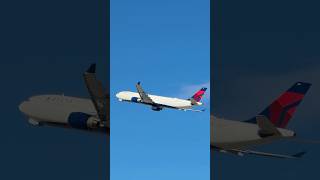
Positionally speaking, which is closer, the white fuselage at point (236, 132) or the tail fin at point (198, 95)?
the white fuselage at point (236, 132)

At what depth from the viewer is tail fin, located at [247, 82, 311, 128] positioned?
5978cm
